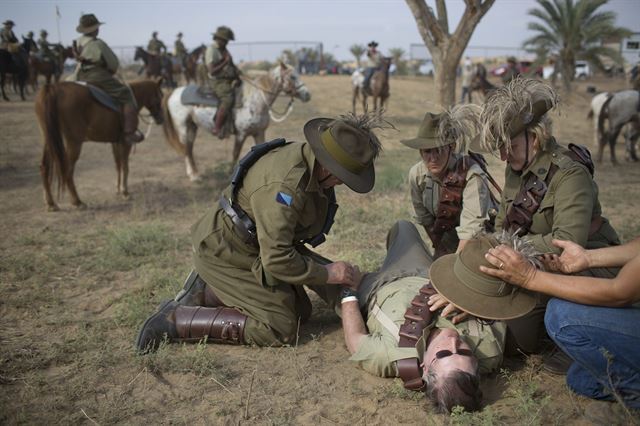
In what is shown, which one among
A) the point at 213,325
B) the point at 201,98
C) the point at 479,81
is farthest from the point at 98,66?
the point at 479,81

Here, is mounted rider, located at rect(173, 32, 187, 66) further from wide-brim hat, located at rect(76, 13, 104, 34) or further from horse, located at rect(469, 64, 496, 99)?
wide-brim hat, located at rect(76, 13, 104, 34)

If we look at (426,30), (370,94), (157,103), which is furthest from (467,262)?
(370,94)

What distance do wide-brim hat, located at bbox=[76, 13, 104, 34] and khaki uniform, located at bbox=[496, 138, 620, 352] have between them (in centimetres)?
625

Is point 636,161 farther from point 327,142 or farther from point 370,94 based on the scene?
point 327,142

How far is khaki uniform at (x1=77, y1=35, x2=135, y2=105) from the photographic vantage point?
22.4 feet

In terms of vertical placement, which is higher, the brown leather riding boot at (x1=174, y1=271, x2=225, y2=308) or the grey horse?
the grey horse

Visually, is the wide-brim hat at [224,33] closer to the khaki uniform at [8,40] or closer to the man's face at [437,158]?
the man's face at [437,158]

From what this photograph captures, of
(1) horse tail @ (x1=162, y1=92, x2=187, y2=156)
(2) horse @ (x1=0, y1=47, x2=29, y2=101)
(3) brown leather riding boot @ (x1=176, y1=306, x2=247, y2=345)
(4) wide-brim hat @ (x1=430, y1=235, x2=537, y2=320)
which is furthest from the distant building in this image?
(3) brown leather riding boot @ (x1=176, y1=306, x2=247, y2=345)

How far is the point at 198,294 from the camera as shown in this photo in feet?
11.5

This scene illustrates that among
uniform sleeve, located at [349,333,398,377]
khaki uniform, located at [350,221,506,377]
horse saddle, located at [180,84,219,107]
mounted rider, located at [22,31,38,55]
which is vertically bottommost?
uniform sleeve, located at [349,333,398,377]

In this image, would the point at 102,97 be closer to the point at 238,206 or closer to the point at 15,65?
the point at 238,206

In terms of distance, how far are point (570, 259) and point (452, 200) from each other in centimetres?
128

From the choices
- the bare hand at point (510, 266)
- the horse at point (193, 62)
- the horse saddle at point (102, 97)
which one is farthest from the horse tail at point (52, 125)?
the horse at point (193, 62)

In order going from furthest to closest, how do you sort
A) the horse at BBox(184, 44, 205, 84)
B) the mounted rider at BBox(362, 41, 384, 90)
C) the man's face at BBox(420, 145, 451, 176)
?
1. the horse at BBox(184, 44, 205, 84)
2. the mounted rider at BBox(362, 41, 384, 90)
3. the man's face at BBox(420, 145, 451, 176)
